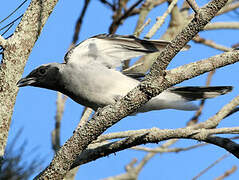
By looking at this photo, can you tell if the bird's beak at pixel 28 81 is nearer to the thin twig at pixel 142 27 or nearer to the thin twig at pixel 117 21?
the thin twig at pixel 142 27

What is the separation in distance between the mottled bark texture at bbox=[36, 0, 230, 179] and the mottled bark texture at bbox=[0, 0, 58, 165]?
479mm

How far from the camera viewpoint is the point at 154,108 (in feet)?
14.7

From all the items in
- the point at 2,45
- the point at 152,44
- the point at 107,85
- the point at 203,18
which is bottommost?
the point at 203,18

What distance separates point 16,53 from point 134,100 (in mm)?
1095

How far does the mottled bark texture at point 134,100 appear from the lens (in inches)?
90.2

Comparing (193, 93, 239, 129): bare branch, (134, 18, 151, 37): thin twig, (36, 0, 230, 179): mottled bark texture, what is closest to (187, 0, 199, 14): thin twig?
(36, 0, 230, 179): mottled bark texture

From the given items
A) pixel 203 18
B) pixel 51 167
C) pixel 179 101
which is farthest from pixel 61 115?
pixel 203 18

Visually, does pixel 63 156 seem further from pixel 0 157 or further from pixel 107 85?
pixel 107 85

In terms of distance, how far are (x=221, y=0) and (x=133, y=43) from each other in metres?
2.04

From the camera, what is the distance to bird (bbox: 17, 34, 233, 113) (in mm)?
4133

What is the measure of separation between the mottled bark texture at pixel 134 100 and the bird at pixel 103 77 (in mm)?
1530

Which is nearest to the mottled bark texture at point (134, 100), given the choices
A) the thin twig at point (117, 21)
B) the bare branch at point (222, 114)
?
the bare branch at point (222, 114)

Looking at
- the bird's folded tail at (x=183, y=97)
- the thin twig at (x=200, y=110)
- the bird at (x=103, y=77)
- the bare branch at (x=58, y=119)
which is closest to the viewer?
the bird at (x=103, y=77)

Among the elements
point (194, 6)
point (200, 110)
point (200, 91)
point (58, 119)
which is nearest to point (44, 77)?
point (58, 119)
